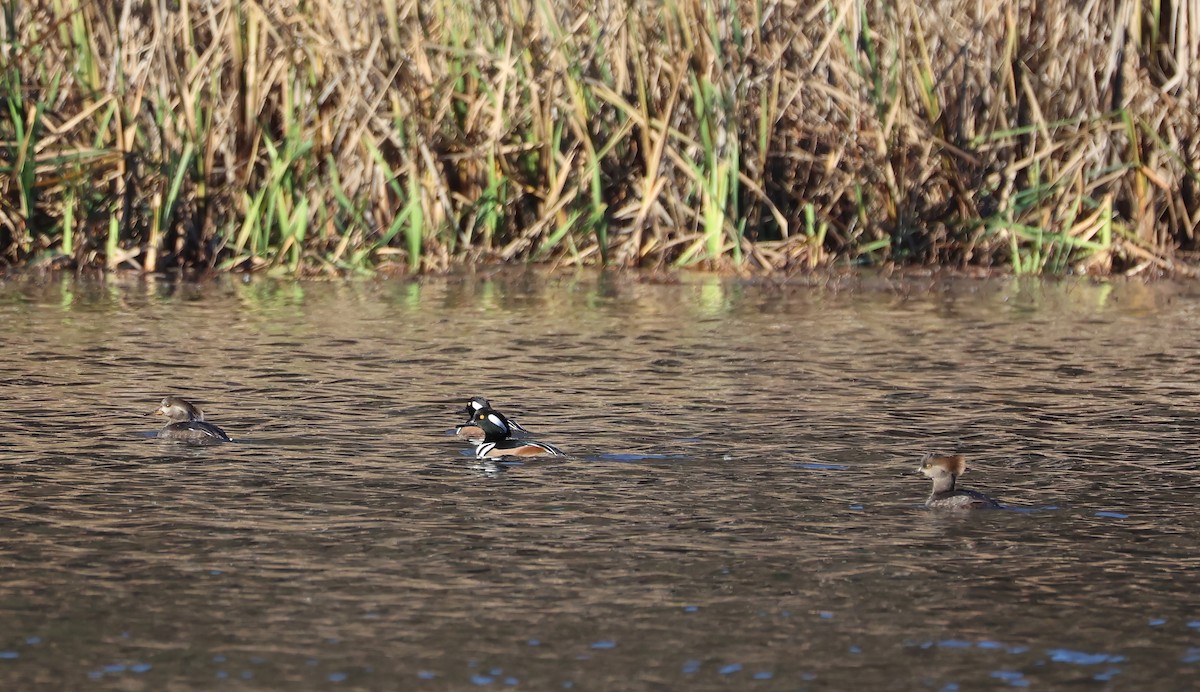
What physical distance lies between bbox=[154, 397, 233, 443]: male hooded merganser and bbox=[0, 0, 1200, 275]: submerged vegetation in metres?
4.95

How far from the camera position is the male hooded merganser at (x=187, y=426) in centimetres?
743

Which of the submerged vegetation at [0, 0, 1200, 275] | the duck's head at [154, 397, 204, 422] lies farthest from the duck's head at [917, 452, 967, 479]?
the submerged vegetation at [0, 0, 1200, 275]

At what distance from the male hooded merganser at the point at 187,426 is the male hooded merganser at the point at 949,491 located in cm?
272

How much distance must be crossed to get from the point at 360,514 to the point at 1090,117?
7.94 meters

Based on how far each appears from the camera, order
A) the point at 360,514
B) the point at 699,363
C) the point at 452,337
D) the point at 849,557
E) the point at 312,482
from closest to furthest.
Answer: the point at 849,557
the point at 360,514
the point at 312,482
the point at 699,363
the point at 452,337

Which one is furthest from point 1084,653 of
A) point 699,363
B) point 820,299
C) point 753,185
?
point 753,185

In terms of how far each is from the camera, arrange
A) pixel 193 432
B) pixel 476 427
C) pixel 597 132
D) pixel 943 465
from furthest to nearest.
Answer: pixel 597 132 → pixel 476 427 → pixel 193 432 → pixel 943 465

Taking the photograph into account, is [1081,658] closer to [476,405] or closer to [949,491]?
[949,491]

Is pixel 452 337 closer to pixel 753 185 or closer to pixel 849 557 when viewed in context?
pixel 753 185

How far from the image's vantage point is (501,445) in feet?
23.8

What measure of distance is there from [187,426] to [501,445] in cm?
123

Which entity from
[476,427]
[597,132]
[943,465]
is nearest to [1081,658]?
[943,465]

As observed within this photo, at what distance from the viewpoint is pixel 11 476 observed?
685 cm

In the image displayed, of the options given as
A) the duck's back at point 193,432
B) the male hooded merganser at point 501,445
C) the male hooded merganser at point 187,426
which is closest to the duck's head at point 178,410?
the male hooded merganser at point 187,426
